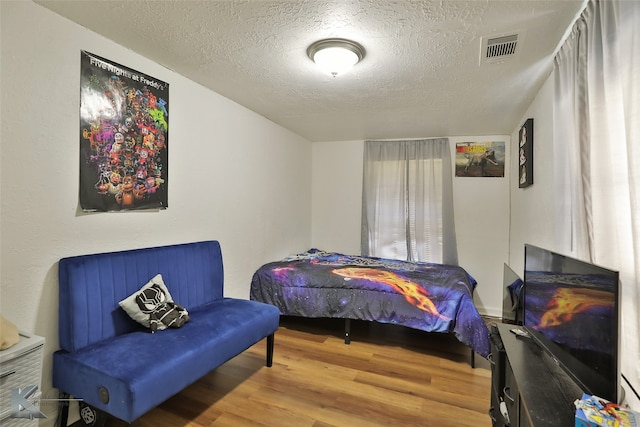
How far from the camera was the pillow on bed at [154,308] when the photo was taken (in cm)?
197

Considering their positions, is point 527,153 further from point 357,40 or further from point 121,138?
point 121,138

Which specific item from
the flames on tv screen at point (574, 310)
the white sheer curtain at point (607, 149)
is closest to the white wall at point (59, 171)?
the flames on tv screen at point (574, 310)

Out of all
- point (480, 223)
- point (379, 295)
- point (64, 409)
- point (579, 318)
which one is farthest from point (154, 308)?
point (480, 223)

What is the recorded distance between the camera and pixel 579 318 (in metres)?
1.27

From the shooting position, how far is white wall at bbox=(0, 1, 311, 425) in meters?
1.63

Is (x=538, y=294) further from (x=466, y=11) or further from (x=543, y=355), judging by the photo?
(x=466, y=11)

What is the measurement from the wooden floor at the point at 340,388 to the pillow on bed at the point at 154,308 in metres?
0.60

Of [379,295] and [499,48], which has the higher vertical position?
[499,48]

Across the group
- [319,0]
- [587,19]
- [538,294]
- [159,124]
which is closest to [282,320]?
[159,124]

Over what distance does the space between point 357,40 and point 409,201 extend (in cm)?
297

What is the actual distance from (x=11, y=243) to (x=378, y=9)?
7.60ft

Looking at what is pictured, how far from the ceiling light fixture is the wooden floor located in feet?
7.74

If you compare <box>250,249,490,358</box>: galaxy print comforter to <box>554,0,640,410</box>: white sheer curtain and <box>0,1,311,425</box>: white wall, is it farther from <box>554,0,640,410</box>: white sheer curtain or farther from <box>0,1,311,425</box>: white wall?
<box>554,0,640,410</box>: white sheer curtain

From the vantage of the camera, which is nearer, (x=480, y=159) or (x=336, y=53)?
(x=336, y=53)
